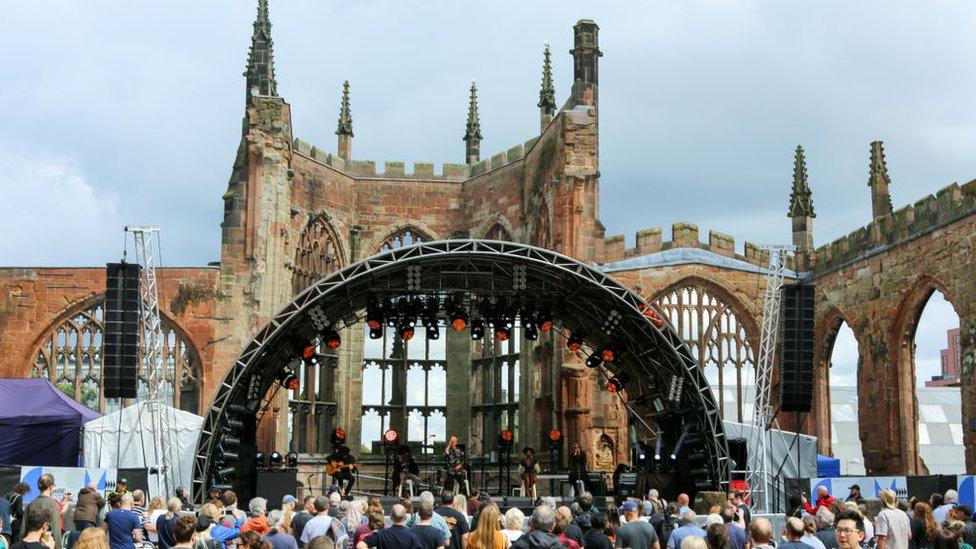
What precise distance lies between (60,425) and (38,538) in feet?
52.6

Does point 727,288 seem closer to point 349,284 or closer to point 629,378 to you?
point 629,378

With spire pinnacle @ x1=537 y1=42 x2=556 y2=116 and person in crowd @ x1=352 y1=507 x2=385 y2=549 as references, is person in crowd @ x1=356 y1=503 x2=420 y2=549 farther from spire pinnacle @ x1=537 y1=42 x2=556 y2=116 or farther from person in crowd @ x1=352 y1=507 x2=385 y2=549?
spire pinnacle @ x1=537 y1=42 x2=556 y2=116

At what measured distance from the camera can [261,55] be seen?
1203 inches

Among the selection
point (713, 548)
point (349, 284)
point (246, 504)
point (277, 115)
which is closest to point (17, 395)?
point (246, 504)

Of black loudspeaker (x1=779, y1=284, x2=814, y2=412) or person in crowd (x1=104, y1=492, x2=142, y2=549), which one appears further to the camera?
black loudspeaker (x1=779, y1=284, x2=814, y2=412)

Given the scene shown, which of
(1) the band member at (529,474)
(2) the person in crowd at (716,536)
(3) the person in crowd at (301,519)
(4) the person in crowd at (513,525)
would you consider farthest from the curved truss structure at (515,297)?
(2) the person in crowd at (716,536)

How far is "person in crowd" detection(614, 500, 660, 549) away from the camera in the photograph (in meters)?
10.4

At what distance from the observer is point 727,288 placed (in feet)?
99.9

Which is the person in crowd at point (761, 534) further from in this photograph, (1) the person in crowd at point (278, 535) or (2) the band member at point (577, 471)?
(2) the band member at point (577, 471)

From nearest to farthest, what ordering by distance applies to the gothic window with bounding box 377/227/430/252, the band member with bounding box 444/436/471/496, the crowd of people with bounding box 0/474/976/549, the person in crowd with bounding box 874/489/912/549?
1. the crowd of people with bounding box 0/474/976/549
2. the person in crowd with bounding box 874/489/912/549
3. the band member with bounding box 444/436/471/496
4. the gothic window with bounding box 377/227/430/252

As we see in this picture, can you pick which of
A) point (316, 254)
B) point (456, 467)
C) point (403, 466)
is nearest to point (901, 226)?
point (456, 467)

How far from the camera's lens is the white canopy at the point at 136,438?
22.9m

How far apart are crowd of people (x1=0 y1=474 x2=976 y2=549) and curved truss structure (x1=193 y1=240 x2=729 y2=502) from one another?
8161 mm

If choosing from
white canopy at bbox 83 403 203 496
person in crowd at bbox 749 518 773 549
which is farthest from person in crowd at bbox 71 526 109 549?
white canopy at bbox 83 403 203 496
